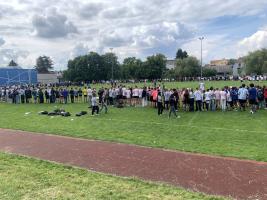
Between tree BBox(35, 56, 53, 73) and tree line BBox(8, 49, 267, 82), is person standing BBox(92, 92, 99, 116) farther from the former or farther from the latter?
tree BBox(35, 56, 53, 73)

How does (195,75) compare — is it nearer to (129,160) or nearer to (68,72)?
(68,72)

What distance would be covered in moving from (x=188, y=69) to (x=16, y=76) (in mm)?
57299

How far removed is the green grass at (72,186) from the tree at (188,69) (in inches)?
4043

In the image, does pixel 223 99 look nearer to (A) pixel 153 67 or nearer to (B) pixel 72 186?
(B) pixel 72 186

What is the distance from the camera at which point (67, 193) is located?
805cm

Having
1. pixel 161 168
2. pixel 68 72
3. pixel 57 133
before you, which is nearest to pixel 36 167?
pixel 161 168

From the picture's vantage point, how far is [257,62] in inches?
4072

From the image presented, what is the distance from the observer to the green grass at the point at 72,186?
7.80 metres

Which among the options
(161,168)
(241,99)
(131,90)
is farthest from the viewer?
(131,90)

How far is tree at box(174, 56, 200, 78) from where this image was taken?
11125 centimetres

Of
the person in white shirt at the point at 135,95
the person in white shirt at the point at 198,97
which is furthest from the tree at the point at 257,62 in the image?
the person in white shirt at the point at 198,97

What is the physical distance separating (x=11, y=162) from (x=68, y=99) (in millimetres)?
26543

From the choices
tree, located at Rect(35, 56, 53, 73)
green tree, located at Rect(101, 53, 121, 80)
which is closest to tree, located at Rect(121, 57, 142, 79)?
green tree, located at Rect(101, 53, 121, 80)

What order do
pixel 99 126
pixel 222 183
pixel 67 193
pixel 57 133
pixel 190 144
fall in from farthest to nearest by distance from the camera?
pixel 99 126, pixel 57 133, pixel 190 144, pixel 222 183, pixel 67 193
